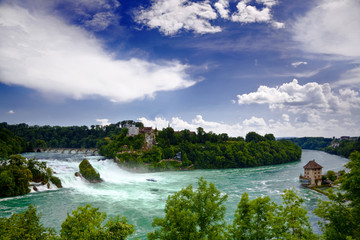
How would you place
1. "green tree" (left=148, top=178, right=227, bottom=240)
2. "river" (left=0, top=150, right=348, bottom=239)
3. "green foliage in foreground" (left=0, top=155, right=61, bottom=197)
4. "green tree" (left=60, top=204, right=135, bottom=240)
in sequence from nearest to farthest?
"green tree" (left=60, top=204, right=135, bottom=240) → "green tree" (left=148, top=178, right=227, bottom=240) → "river" (left=0, top=150, right=348, bottom=239) → "green foliage in foreground" (left=0, top=155, right=61, bottom=197)

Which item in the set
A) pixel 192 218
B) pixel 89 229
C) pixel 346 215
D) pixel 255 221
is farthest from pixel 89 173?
pixel 346 215

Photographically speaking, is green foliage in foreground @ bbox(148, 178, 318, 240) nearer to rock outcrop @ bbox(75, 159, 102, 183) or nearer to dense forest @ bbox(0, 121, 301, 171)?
rock outcrop @ bbox(75, 159, 102, 183)

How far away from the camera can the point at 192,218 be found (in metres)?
11.4

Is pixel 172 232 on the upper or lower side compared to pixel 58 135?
lower

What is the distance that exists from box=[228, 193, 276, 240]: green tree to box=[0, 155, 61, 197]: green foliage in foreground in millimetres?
39495

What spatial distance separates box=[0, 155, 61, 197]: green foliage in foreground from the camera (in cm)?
3684

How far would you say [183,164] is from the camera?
8169 cm

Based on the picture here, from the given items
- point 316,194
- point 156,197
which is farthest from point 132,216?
point 316,194

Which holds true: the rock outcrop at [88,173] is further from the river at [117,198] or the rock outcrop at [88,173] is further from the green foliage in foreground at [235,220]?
the green foliage in foreground at [235,220]

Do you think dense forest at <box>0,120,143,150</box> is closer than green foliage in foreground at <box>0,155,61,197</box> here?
No

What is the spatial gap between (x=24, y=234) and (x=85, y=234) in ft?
16.9

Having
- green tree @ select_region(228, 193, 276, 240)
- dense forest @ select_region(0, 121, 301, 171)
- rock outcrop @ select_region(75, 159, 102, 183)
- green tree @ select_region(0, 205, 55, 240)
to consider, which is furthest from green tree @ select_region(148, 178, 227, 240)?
dense forest @ select_region(0, 121, 301, 171)

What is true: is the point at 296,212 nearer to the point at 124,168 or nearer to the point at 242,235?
the point at 242,235

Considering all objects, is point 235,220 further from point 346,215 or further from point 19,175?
point 19,175
